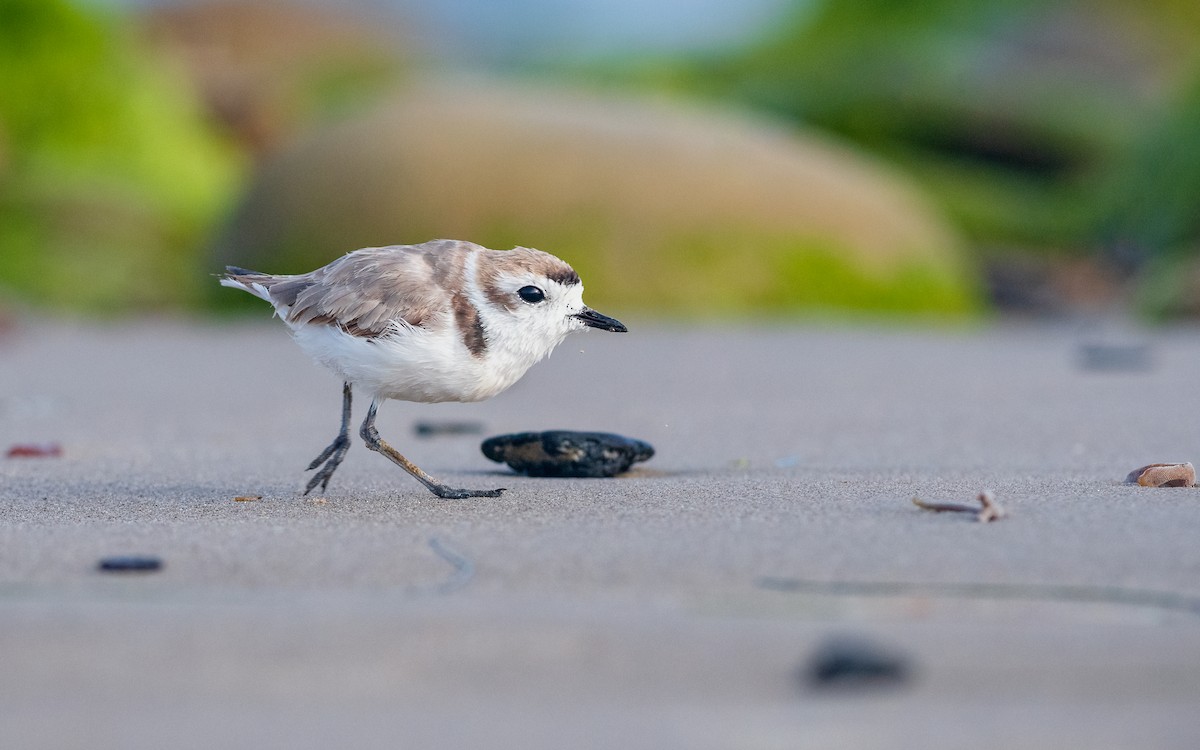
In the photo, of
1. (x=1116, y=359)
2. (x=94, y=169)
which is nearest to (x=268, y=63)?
(x=94, y=169)

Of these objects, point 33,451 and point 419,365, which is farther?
point 33,451

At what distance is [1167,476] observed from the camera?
12.7ft

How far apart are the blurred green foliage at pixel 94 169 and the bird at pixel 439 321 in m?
11.9

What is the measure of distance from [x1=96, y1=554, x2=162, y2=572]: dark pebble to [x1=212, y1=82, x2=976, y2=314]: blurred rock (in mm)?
8633

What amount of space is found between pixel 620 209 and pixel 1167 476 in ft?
27.0

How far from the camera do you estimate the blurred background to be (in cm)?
1192

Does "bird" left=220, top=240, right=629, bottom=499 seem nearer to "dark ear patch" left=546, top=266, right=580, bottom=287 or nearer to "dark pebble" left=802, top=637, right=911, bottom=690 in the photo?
"dark ear patch" left=546, top=266, right=580, bottom=287

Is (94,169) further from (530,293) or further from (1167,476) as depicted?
(1167,476)

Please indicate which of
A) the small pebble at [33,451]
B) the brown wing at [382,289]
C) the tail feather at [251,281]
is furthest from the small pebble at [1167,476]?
the small pebble at [33,451]

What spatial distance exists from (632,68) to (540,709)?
2809cm

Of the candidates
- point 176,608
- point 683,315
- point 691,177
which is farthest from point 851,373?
point 176,608

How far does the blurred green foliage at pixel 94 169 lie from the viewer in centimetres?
1767

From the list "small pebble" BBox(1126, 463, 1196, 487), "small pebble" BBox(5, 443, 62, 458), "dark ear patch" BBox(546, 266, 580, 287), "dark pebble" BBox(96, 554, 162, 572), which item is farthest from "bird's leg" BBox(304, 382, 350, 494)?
"small pebble" BBox(1126, 463, 1196, 487)

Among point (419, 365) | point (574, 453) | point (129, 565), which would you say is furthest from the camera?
point (574, 453)
